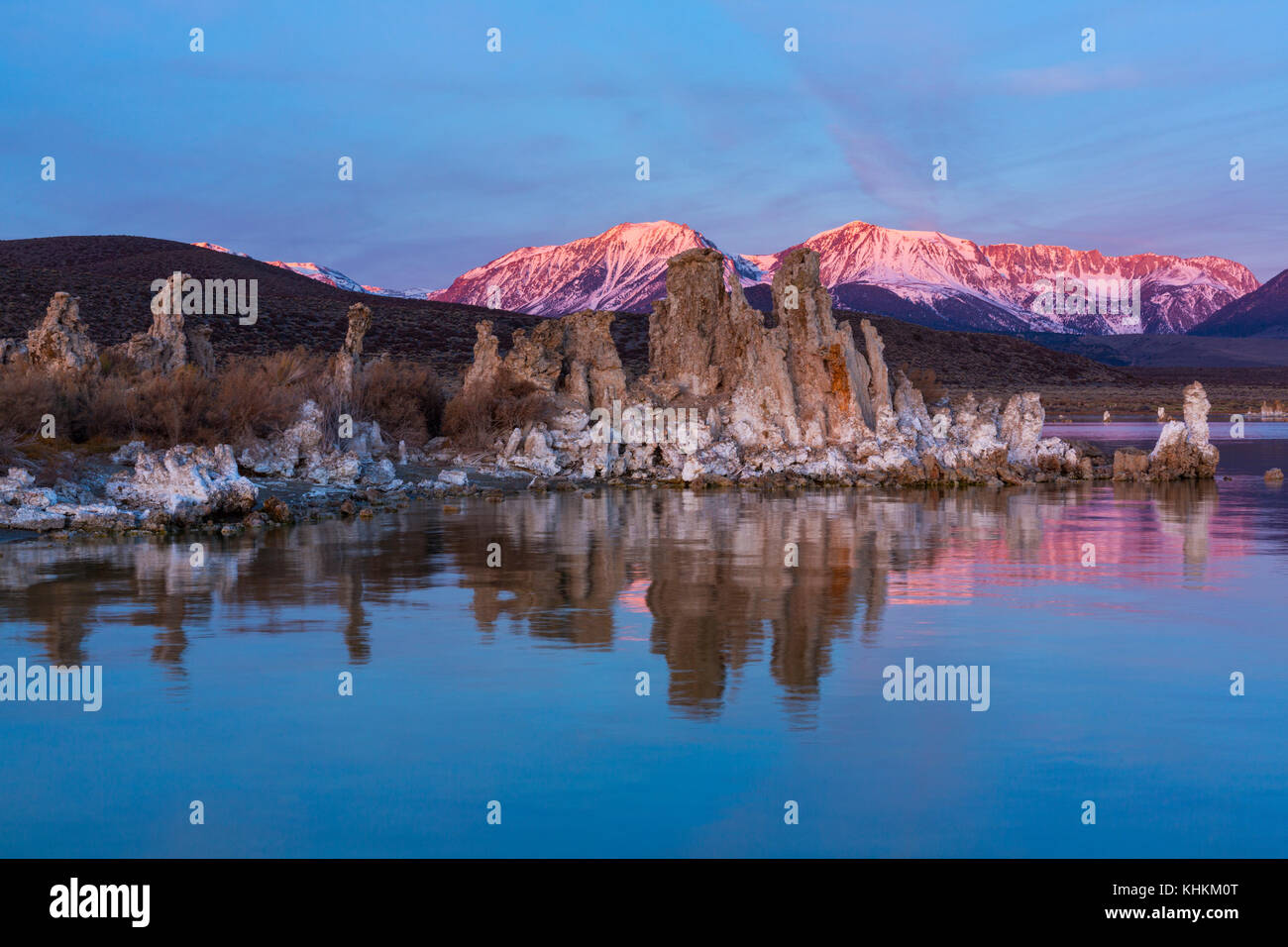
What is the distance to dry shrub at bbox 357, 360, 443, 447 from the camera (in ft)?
102

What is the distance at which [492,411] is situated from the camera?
Answer: 31922 millimetres

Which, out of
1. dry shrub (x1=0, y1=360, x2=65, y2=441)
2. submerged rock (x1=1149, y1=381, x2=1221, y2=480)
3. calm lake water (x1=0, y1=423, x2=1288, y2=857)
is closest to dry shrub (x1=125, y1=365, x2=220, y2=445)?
dry shrub (x1=0, y1=360, x2=65, y2=441)

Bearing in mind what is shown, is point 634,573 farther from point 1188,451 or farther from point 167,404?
point 1188,451

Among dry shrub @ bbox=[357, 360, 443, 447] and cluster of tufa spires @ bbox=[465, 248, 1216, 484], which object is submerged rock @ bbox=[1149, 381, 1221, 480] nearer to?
cluster of tufa spires @ bbox=[465, 248, 1216, 484]

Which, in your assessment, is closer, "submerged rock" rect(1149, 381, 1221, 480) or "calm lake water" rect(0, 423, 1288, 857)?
"calm lake water" rect(0, 423, 1288, 857)

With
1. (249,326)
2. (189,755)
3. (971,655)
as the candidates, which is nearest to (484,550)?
(971,655)

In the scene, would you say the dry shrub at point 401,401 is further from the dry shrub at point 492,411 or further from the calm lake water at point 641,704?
the calm lake water at point 641,704

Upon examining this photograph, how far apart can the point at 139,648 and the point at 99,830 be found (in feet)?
13.8

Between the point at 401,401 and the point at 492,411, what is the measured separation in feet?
7.20

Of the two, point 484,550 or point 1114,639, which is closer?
point 1114,639

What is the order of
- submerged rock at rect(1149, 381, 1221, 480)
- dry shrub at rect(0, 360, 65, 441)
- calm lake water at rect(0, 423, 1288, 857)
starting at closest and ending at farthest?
1. calm lake water at rect(0, 423, 1288, 857)
2. dry shrub at rect(0, 360, 65, 441)
3. submerged rock at rect(1149, 381, 1221, 480)

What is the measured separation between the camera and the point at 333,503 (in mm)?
22859

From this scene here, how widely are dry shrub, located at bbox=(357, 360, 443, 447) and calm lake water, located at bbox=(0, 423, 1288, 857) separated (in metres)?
13.7
